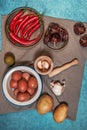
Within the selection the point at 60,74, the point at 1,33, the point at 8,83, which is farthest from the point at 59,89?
the point at 1,33

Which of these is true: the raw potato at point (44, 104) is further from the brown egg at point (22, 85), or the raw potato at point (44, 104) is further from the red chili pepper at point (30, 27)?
the red chili pepper at point (30, 27)

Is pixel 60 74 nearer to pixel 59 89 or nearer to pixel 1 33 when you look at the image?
pixel 59 89

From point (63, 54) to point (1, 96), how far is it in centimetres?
27

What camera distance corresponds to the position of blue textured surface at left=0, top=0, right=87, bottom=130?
1085mm

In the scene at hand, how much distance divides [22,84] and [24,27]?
199 millimetres

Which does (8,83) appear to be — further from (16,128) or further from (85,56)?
(85,56)

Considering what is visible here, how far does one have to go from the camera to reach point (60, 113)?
3.53 feet

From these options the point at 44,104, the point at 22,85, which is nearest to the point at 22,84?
the point at 22,85

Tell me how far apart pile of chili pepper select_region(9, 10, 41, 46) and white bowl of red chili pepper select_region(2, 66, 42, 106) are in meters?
0.10

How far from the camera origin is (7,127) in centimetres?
114

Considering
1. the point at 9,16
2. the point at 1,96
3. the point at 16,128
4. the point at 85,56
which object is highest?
the point at 9,16

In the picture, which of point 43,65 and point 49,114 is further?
point 49,114

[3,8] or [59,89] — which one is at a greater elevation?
[3,8]

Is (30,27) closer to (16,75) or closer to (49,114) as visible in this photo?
(16,75)
